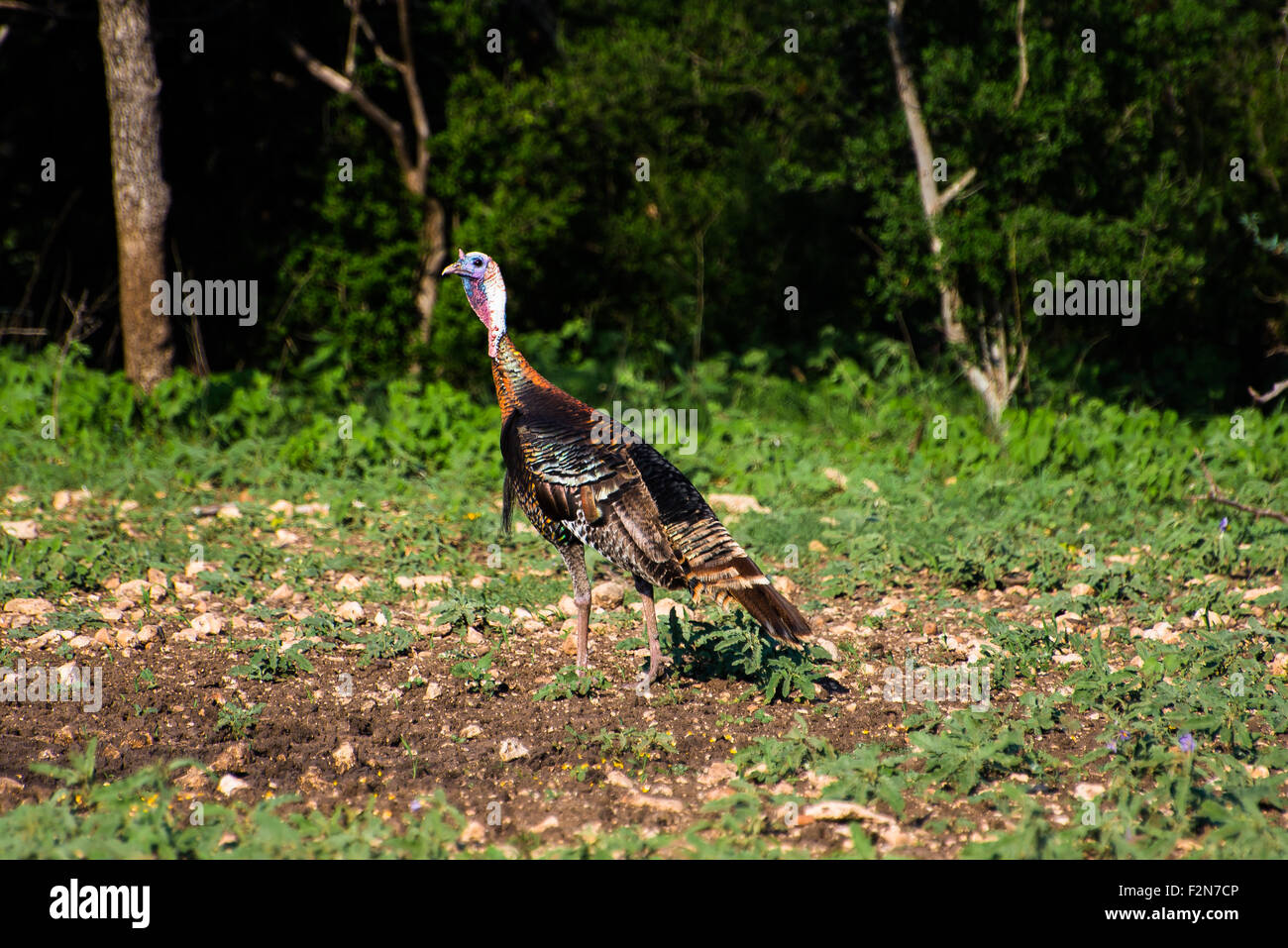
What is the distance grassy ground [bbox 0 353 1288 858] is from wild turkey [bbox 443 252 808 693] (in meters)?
0.44

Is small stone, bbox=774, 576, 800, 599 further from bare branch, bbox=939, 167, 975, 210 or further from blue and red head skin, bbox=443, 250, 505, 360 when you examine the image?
bare branch, bbox=939, 167, 975, 210

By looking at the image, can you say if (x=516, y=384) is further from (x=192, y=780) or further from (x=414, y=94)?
(x=414, y=94)

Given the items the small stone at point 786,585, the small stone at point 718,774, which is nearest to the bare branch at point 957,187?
the small stone at point 786,585

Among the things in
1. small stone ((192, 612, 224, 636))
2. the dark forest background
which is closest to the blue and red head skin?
small stone ((192, 612, 224, 636))

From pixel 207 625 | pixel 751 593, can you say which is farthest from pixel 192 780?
pixel 751 593

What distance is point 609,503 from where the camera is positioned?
5016 millimetres

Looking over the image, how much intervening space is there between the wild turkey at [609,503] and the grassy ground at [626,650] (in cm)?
44

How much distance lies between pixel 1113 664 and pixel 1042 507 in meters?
2.51

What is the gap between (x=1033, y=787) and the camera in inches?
160

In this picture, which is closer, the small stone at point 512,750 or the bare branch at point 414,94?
the small stone at point 512,750

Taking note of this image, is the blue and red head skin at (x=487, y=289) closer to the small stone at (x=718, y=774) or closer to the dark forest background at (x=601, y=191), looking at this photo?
the small stone at (x=718, y=774)

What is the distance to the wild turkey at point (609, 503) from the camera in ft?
15.5

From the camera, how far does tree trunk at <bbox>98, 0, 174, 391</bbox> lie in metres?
9.44

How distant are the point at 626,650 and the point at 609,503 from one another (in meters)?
0.94
